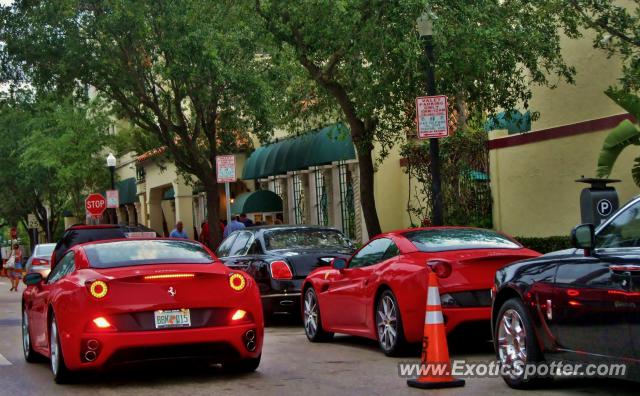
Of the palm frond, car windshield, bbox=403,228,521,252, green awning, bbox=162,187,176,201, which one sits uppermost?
green awning, bbox=162,187,176,201

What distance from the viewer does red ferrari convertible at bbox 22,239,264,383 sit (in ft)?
31.8

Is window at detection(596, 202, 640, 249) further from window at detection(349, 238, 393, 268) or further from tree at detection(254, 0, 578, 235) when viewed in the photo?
tree at detection(254, 0, 578, 235)

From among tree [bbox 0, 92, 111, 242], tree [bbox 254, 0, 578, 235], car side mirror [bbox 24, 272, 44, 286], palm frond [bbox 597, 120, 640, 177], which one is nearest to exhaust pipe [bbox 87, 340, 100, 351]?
car side mirror [bbox 24, 272, 44, 286]

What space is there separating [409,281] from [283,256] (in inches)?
211

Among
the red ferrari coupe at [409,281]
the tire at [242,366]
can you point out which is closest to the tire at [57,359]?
the tire at [242,366]

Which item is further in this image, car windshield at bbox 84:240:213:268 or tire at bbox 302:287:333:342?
tire at bbox 302:287:333:342

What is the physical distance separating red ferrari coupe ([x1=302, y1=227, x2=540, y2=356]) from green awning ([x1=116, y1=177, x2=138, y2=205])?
4666 cm

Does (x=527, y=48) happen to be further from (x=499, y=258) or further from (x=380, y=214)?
(x=380, y=214)

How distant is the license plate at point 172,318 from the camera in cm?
977

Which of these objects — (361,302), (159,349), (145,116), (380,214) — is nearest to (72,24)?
(145,116)

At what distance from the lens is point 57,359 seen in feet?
33.3

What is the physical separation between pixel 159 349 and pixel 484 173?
16307 millimetres

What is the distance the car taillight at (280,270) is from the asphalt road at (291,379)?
9.23ft

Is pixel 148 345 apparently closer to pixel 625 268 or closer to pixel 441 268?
pixel 441 268
